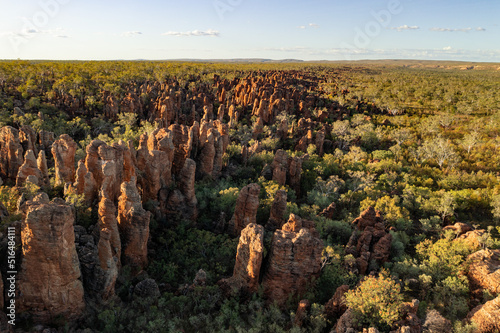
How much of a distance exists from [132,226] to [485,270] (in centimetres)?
2587

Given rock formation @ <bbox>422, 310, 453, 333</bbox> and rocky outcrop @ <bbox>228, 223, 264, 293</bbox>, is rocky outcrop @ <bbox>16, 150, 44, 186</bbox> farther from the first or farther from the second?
rock formation @ <bbox>422, 310, 453, 333</bbox>

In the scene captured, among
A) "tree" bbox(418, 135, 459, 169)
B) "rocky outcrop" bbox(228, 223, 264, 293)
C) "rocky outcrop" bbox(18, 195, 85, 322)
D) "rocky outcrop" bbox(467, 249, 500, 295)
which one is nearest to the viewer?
"rocky outcrop" bbox(18, 195, 85, 322)

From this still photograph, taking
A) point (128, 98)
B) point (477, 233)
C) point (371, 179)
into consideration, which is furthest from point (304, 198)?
point (128, 98)

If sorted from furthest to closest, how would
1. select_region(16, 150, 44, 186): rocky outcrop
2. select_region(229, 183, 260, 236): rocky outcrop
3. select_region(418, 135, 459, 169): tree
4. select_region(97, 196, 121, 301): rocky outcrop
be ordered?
select_region(418, 135, 459, 169): tree, select_region(229, 183, 260, 236): rocky outcrop, select_region(16, 150, 44, 186): rocky outcrop, select_region(97, 196, 121, 301): rocky outcrop

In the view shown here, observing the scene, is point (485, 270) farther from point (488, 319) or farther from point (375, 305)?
point (375, 305)

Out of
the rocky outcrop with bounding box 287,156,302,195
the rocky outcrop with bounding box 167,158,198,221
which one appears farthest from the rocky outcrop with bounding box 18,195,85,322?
the rocky outcrop with bounding box 287,156,302,195

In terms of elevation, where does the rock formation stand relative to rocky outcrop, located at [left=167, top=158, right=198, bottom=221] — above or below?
below

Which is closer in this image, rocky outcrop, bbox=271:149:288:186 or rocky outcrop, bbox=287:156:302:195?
rocky outcrop, bbox=271:149:288:186

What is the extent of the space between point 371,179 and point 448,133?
141 feet

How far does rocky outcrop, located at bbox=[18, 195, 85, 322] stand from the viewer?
13797mm

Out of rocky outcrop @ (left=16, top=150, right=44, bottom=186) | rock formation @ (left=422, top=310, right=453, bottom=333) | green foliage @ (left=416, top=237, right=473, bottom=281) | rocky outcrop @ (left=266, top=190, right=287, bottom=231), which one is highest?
rocky outcrop @ (left=16, top=150, right=44, bottom=186)

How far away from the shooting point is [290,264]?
19406mm

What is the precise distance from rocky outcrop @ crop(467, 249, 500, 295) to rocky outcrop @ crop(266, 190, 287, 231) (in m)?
15.4

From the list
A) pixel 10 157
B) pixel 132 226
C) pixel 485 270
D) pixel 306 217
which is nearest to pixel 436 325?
pixel 485 270
